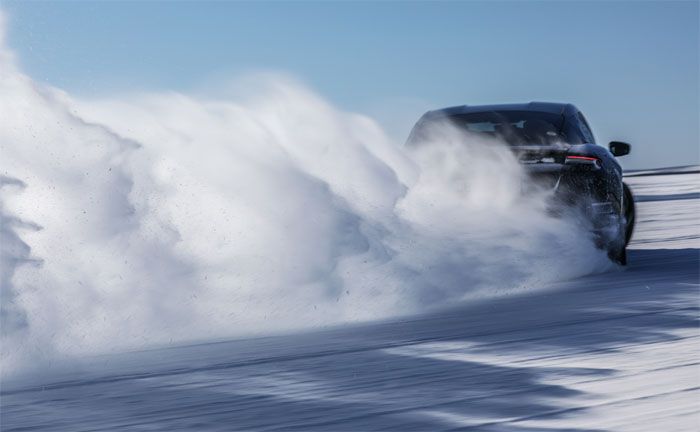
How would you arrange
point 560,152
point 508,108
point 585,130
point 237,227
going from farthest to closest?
A: point 585,130 → point 508,108 → point 560,152 → point 237,227

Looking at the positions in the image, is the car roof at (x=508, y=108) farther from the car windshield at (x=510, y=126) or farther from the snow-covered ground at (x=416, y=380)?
the snow-covered ground at (x=416, y=380)

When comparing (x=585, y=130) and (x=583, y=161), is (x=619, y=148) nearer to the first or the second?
(x=585, y=130)

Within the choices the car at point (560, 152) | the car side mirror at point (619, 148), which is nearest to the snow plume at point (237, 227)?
the car at point (560, 152)

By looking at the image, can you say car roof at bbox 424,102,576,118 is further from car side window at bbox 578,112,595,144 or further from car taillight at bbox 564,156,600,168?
car taillight at bbox 564,156,600,168

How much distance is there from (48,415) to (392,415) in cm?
118

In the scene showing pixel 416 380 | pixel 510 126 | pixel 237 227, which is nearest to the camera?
pixel 416 380

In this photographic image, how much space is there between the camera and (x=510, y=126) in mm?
8328

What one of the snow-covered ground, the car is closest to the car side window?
the car

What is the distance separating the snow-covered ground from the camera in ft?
11.7

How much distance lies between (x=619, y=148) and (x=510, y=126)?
4.69 ft

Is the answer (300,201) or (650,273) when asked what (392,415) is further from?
(650,273)

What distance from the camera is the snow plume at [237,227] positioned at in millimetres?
5344

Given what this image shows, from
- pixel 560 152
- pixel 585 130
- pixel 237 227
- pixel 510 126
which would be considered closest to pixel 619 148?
pixel 585 130

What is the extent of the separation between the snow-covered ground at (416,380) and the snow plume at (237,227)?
438 millimetres
